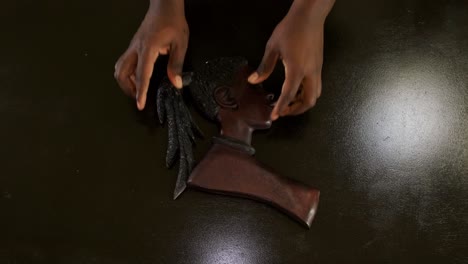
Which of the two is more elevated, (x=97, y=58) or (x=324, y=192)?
(x=97, y=58)

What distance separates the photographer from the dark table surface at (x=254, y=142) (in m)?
0.89

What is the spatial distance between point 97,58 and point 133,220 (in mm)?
380

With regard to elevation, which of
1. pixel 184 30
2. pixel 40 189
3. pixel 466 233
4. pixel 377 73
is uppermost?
pixel 184 30

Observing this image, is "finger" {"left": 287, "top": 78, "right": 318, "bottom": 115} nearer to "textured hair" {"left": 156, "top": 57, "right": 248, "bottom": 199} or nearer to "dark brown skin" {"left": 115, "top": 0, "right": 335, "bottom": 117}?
"dark brown skin" {"left": 115, "top": 0, "right": 335, "bottom": 117}

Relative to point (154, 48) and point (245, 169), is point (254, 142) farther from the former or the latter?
point (154, 48)

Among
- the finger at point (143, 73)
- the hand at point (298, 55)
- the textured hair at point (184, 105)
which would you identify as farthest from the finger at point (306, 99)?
the finger at point (143, 73)

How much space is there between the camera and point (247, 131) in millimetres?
938

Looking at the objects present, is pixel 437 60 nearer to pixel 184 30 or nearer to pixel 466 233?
pixel 466 233

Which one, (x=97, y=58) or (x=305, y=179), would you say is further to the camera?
(x=97, y=58)

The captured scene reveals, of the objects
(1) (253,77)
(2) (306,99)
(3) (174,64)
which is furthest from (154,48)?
(2) (306,99)

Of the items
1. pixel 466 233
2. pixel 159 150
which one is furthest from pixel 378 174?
pixel 159 150

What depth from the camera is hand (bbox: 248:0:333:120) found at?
845 mm

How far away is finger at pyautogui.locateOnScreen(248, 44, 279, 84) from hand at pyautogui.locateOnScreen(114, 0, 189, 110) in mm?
145

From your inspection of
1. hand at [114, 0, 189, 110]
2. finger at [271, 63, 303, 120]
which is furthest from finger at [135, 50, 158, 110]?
finger at [271, 63, 303, 120]
